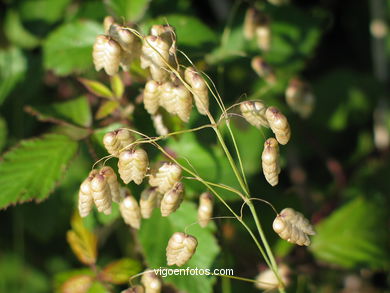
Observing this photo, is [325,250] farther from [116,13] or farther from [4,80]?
[4,80]

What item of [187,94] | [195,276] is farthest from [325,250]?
[187,94]

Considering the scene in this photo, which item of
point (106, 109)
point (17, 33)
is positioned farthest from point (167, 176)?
point (17, 33)

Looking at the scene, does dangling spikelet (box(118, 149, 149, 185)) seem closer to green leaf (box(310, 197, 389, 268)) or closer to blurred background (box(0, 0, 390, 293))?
blurred background (box(0, 0, 390, 293))

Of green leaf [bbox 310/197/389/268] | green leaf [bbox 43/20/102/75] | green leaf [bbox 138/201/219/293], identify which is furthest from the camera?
green leaf [bbox 310/197/389/268]

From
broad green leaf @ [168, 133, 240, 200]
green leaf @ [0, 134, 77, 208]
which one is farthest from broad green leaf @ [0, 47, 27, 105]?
broad green leaf @ [168, 133, 240, 200]

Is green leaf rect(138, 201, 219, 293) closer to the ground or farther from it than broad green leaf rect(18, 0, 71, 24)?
closer to the ground

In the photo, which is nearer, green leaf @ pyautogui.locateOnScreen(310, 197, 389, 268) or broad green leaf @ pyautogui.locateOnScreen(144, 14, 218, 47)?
broad green leaf @ pyautogui.locateOnScreen(144, 14, 218, 47)

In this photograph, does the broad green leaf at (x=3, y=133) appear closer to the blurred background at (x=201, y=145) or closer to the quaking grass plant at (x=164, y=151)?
the blurred background at (x=201, y=145)
